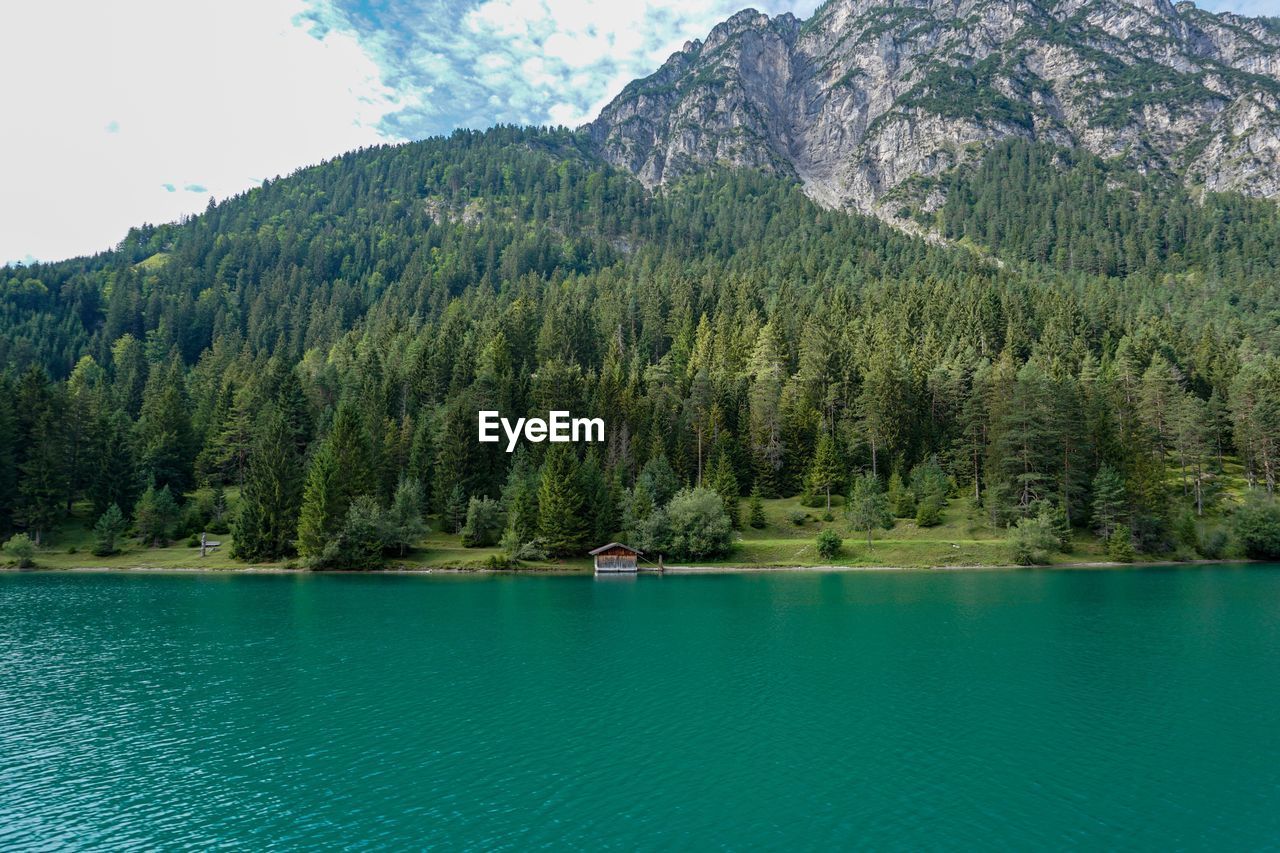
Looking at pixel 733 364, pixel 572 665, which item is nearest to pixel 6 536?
pixel 572 665

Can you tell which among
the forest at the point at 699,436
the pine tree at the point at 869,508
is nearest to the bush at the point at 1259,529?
the forest at the point at 699,436

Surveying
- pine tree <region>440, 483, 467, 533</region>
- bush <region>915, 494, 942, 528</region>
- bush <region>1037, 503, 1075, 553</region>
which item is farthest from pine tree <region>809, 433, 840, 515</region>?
pine tree <region>440, 483, 467, 533</region>

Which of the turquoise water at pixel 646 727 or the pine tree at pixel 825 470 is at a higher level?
the pine tree at pixel 825 470

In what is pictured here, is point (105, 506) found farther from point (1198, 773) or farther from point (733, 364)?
point (1198, 773)

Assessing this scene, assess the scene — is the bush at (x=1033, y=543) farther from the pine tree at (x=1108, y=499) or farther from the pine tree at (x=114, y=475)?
the pine tree at (x=114, y=475)

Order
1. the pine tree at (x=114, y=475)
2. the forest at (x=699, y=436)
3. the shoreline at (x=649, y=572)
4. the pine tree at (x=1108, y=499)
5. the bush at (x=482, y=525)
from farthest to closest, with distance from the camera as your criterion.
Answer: the pine tree at (x=114, y=475)
the bush at (x=482, y=525)
the forest at (x=699, y=436)
the pine tree at (x=1108, y=499)
the shoreline at (x=649, y=572)

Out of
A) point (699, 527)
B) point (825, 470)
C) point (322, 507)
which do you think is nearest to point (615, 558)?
point (699, 527)
